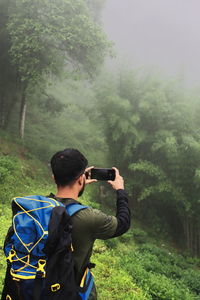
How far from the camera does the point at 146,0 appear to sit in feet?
210

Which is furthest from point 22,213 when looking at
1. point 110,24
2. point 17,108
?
point 110,24

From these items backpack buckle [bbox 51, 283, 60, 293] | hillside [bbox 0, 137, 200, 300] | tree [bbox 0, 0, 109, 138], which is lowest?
hillside [bbox 0, 137, 200, 300]

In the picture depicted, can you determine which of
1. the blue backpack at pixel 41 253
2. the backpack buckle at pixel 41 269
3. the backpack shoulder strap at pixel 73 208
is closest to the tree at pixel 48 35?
the backpack shoulder strap at pixel 73 208

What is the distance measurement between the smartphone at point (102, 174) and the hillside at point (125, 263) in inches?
97.5

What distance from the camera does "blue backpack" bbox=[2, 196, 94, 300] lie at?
4.70 feet

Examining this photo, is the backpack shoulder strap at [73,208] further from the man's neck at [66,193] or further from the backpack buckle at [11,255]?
the backpack buckle at [11,255]

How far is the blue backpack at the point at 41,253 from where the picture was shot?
143 centimetres

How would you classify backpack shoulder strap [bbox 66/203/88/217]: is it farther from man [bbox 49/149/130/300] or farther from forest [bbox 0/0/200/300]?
forest [bbox 0/0/200/300]

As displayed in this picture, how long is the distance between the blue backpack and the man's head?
0.17m

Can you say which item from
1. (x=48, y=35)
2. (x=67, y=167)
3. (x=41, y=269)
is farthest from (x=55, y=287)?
(x=48, y=35)

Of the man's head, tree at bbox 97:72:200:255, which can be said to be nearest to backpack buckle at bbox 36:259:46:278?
the man's head

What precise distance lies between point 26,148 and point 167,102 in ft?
18.7

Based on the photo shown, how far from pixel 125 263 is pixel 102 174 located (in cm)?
407

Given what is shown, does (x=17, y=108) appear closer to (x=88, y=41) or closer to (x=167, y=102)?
(x=88, y=41)
